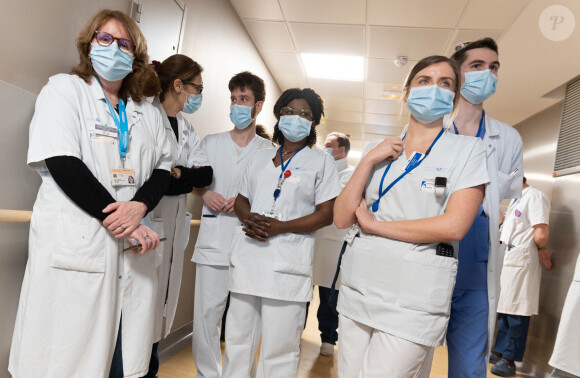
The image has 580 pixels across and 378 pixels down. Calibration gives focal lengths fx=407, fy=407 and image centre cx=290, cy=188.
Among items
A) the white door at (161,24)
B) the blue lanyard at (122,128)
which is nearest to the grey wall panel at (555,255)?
the white door at (161,24)

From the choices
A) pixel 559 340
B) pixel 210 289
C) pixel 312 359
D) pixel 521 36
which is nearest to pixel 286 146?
pixel 210 289

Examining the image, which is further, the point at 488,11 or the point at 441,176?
the point at 488,11

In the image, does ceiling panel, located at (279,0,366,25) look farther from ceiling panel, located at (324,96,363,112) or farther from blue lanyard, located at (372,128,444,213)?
blue lanyard, located at (372,128,444,213)

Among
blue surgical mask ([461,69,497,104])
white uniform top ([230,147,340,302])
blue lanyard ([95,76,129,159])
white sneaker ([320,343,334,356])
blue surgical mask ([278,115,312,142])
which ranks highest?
blue surgical mask ([461,69,497,104])

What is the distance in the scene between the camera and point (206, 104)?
322 cm

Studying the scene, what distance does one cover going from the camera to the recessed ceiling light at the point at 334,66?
15.3 feet

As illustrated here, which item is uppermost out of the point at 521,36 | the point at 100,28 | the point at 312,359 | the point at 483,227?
the point at 521,36

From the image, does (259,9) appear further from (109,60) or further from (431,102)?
(431,102)

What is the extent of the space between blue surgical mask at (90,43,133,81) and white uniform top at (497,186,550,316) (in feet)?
12.3

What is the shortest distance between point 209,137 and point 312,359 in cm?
184

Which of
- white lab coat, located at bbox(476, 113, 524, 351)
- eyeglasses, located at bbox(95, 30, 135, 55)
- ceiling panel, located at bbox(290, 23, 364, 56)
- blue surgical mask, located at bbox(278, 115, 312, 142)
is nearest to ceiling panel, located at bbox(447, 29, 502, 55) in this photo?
ceiling panel, located at bbox(290, 23, 364, 56)

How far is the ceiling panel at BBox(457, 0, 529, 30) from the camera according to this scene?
3.09 meters

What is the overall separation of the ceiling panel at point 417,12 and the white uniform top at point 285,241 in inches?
79.1

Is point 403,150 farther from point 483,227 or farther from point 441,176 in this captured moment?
point 483,227
